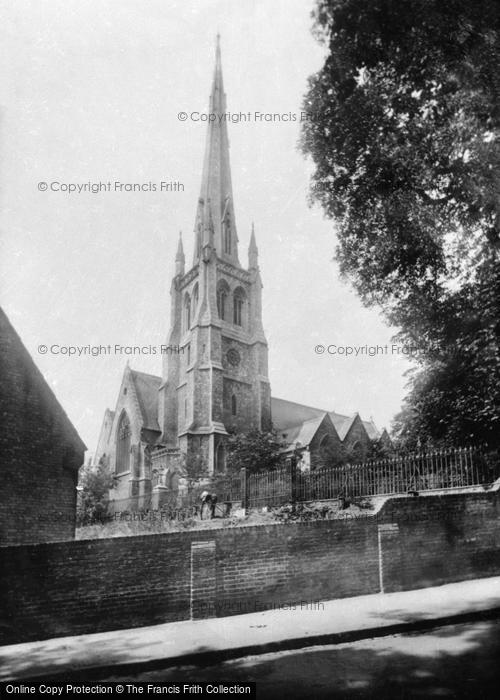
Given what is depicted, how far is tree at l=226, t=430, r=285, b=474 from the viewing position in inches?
1164

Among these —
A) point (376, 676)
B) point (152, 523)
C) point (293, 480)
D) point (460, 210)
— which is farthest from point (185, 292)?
point (376, 676)

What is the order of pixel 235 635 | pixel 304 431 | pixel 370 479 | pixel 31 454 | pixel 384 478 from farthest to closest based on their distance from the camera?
1. pixel 304 431
2. pixel 370 479
3. pixel 384 478
4. pixel 31 454
5. pixel 235 635

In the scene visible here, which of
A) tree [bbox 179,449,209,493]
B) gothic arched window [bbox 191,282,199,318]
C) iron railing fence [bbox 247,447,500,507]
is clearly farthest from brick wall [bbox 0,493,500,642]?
gothic arched window [bbox 191,282,199,318]

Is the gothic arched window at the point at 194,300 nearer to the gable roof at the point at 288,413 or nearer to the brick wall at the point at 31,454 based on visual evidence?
the gable roof at the point at 288,413

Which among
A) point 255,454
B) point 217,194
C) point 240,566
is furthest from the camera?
point 217,194

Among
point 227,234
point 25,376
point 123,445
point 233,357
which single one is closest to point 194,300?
point 233,357

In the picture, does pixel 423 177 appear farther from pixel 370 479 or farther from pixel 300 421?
pixel 300 421

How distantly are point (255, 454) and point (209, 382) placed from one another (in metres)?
9.53

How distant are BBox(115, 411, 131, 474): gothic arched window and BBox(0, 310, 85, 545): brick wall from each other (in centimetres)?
3100

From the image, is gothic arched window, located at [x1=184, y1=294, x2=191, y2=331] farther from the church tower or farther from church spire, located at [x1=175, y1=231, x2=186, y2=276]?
church spire, located at [x1=175, y1=231, x2=186, y2=276]

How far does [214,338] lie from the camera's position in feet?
128

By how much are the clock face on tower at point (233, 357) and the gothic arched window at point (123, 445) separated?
9.98 meters

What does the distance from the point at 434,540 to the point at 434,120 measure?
8.77 meters

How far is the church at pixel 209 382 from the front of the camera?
3697 cm
